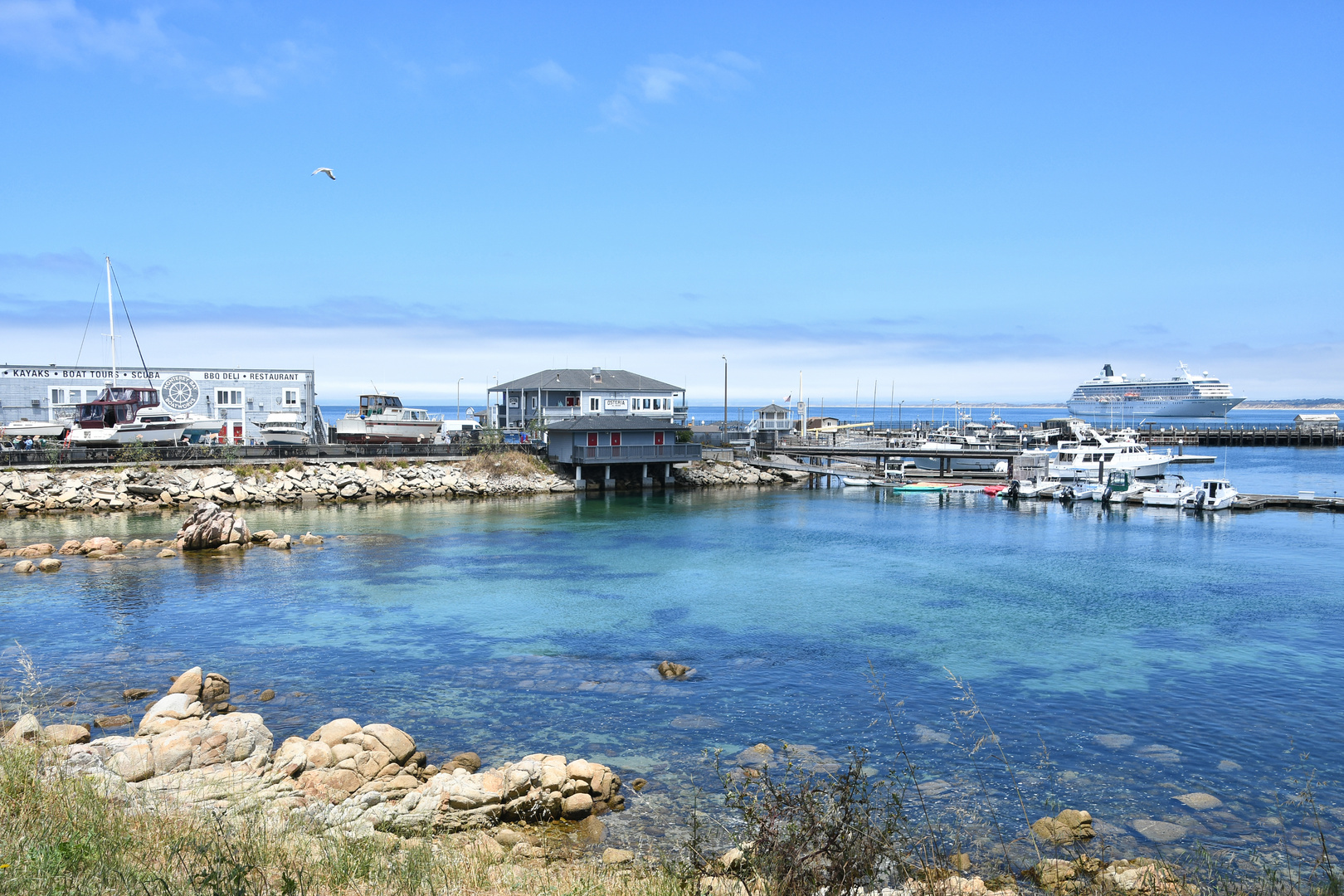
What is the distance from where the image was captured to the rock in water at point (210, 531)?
118 ft

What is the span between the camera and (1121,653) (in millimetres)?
22453

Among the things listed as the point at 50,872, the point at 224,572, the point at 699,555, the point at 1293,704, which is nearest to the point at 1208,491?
the point at 699,555

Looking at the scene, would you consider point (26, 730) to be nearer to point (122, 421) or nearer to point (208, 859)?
point (208, 859)

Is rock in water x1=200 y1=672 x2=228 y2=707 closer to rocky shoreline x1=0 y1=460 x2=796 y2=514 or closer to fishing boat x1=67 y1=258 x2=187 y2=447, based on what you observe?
rocky shoreline x1=0 y1=460 x2=796 y2=514

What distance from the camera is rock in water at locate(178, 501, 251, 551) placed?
3609 centimetres

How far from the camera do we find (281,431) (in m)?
61.1

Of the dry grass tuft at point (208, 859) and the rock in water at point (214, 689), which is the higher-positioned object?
the dry grass tuft at point (208, 859)

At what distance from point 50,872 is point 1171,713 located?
18802 millimetres

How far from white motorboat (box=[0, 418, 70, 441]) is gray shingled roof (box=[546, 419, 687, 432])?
31716mm

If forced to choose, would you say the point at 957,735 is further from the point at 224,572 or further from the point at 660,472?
the point at 660,472

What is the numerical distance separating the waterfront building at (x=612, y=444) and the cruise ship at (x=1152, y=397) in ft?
397

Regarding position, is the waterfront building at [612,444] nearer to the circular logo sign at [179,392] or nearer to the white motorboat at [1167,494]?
the circular logo sign at [179,392]

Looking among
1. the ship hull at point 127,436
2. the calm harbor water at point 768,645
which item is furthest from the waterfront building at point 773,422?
the ship hull at point 127,436

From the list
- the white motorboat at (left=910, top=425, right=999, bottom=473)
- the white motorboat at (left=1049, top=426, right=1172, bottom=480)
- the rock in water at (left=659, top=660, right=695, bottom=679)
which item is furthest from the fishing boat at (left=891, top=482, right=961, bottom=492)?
the rock in water at (left=659, top=660, right=695, bottom=679)
